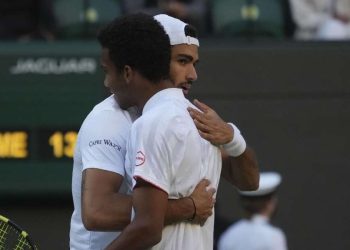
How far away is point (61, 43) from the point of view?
26.2ft

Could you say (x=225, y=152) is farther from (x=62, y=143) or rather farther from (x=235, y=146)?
(x=62, y=143)

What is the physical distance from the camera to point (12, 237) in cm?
451

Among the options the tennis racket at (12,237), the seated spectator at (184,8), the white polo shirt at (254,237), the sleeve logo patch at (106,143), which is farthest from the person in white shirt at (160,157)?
the seated spectator at (184,8)

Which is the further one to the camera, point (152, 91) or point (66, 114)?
Answer: point (66, 114)

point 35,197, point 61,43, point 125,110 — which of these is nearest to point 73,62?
point 61,43

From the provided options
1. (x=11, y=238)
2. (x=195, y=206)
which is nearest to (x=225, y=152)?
(x=195, y=206)

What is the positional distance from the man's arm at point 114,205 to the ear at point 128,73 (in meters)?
0.31

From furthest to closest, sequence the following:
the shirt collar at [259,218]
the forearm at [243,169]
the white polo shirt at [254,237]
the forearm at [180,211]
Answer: the shirt collar at [259,218] < the white polo shirt at [254,237] < the forearm at [243,169] < the forearm at [180,211]

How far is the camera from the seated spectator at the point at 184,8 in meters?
8.02

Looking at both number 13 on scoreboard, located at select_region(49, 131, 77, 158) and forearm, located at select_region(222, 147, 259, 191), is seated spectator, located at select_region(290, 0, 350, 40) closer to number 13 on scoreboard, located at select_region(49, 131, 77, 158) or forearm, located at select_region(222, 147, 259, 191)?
number 13 on scoreboard, located at select_region(49, 131, 77, 158)

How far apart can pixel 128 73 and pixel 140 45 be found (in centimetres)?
11

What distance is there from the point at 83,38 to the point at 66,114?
577 mm

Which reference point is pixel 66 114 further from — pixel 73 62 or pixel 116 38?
pixel 116 38

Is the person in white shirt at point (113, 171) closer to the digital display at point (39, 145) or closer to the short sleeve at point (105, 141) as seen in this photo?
the short sleeve at point (105, 141)
